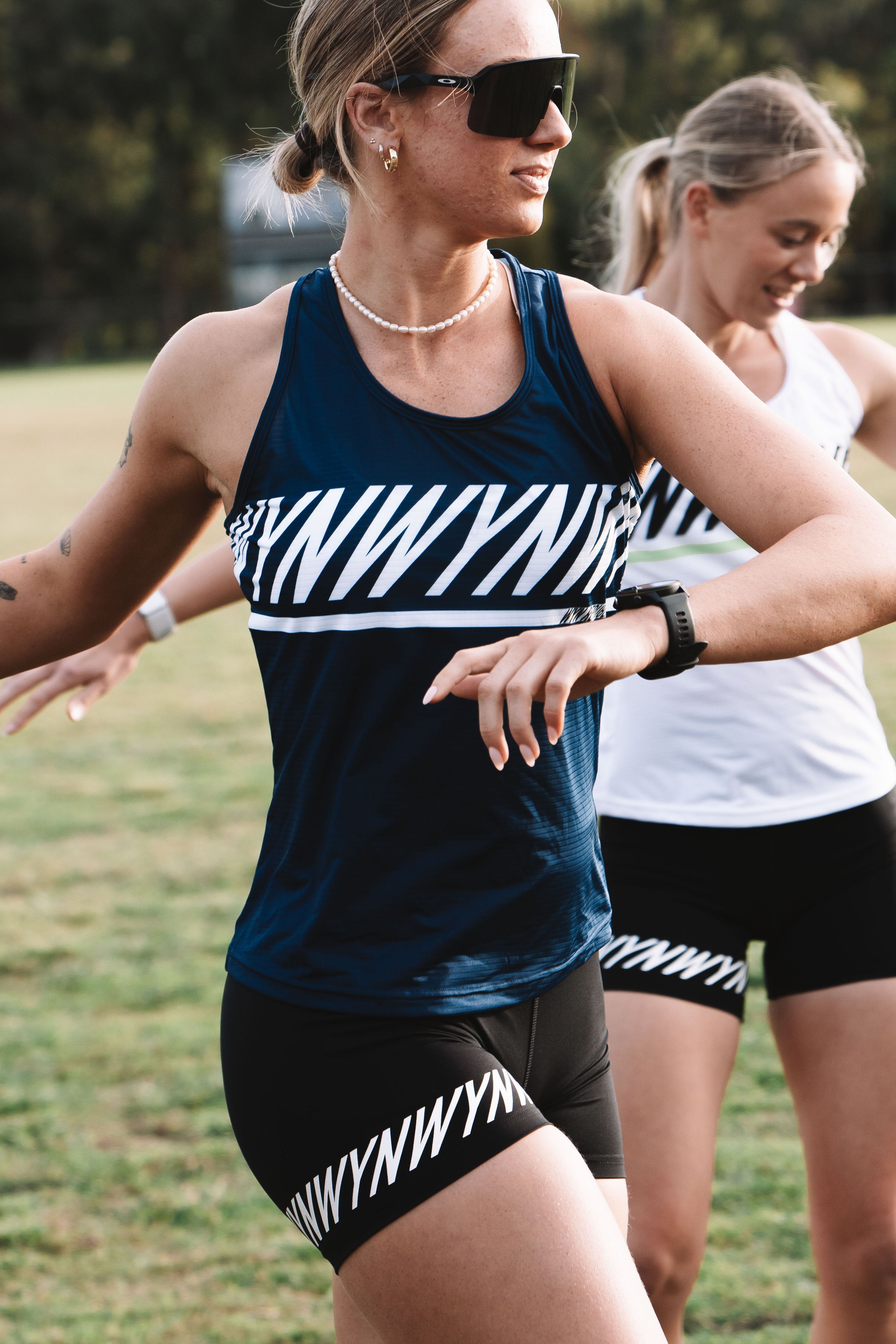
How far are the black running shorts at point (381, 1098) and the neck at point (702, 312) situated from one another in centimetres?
163

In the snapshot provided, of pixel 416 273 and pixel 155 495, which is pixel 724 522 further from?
pixel 155 495

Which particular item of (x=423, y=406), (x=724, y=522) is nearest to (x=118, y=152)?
(x=423, y=406)

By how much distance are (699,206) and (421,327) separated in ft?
4.56

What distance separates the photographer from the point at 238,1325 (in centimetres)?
340

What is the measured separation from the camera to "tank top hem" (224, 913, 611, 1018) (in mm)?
1887

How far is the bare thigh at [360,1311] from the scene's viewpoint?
2.08m

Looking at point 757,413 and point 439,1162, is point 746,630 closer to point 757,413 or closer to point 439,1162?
point 757,413

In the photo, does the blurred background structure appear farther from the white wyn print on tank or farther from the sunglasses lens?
the white wyn print on tank

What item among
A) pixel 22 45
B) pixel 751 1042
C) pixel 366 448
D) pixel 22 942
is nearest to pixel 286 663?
pixel 366 448

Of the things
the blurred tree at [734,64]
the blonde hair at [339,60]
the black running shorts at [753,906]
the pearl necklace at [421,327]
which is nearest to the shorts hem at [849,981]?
the black running shorts at [753,906]

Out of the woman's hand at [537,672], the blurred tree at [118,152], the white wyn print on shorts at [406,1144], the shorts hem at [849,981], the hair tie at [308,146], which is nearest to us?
the woman's hand at [537,672]

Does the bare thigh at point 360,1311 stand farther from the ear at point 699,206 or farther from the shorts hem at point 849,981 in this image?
the ear at point 699,206

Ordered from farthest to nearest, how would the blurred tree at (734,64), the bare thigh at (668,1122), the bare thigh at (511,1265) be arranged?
the blurred tree at (734,64), the bare thigh at (668,1122), the bare thigh at (511,1265)

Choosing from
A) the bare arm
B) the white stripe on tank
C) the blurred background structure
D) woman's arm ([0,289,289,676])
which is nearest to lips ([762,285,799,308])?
the bare arm
